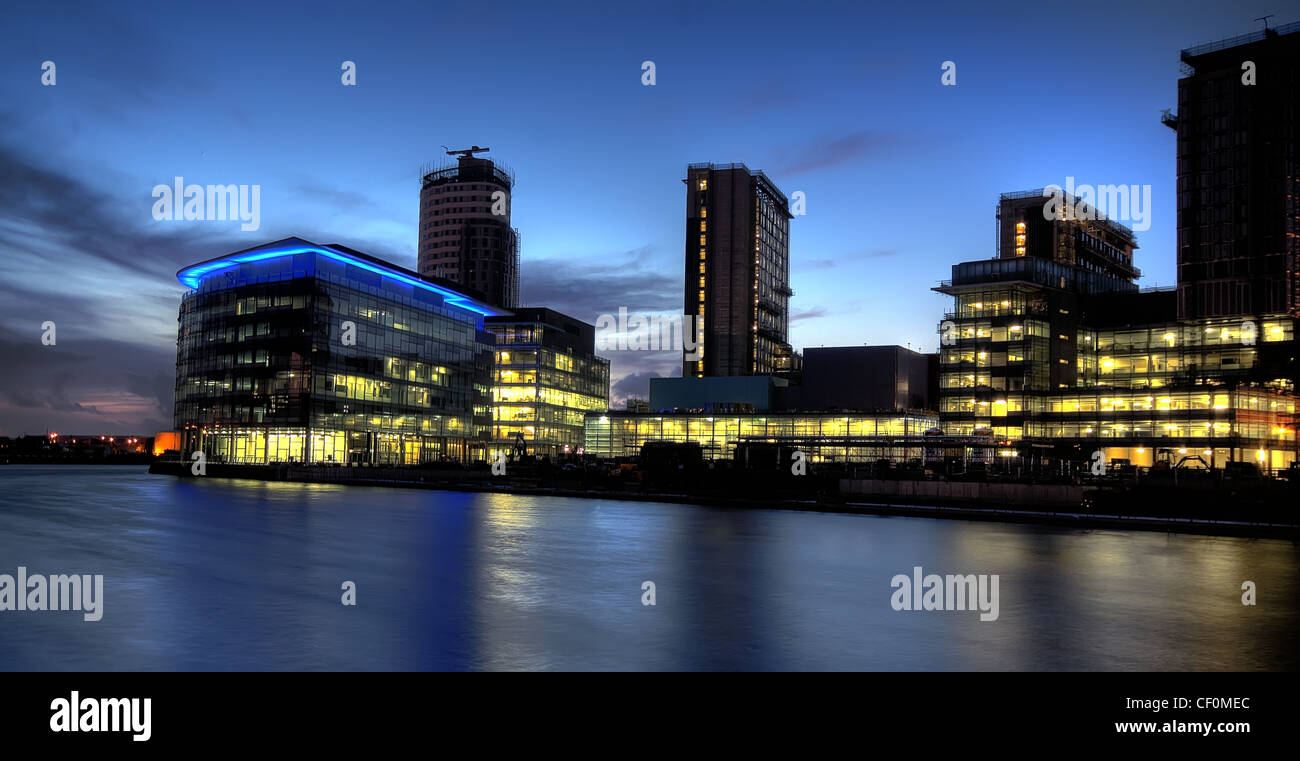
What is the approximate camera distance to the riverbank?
44.1 meters

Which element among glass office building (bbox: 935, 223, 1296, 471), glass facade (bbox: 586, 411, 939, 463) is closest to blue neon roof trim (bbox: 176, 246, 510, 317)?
glass facade (bbox: 586, 411, 939, 463)

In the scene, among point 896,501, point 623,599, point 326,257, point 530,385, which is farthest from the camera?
point 530,385

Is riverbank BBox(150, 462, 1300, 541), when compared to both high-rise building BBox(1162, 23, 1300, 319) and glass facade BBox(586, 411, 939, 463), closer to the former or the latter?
glass facade BBox(586, 411, 939, 463)

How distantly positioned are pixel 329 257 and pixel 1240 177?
131 meters

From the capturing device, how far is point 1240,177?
133375mm

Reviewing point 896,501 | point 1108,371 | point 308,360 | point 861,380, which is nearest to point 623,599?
point 896,501

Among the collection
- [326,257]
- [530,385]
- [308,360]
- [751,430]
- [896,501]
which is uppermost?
[326,257]

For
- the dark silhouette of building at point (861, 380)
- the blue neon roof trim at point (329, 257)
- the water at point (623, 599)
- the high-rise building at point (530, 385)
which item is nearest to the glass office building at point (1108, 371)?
the dark silhouette of building at point (861, 380)

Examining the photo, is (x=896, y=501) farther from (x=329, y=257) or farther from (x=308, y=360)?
(x=329, y=257)

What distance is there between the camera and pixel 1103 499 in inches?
2228

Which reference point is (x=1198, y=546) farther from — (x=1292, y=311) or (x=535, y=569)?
(x=1292, y=311)

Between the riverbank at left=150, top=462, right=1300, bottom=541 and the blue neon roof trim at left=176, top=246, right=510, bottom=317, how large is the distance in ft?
115
